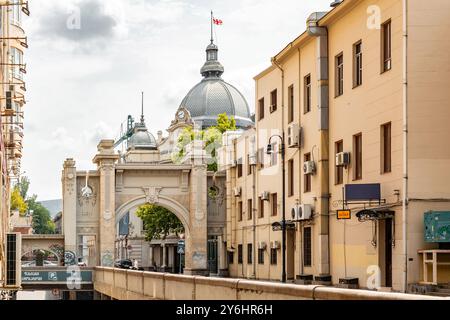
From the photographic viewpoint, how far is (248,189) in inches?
1993

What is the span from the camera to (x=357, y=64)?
108 feet

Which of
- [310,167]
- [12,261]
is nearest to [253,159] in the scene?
[310,167]

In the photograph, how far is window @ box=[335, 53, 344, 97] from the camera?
34.5 meters

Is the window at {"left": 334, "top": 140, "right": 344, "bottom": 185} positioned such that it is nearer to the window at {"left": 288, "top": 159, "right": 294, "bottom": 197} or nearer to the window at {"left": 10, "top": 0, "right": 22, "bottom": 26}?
the window at {"left": 288, "top": 159, "right": 294, "bottom": 197}

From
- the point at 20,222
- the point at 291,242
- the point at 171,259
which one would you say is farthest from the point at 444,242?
the point at 20,222

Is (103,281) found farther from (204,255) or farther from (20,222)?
(20,222)

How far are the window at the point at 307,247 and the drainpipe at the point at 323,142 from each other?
234 cm

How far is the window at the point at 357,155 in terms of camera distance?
3250 cm

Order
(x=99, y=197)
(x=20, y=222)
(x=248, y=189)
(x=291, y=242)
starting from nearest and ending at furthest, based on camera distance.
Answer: (x=291, y=242), (x=248, y=189), (x=99, y=197), (x=20, y=222)

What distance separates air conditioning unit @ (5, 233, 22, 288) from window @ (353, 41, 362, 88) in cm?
1162

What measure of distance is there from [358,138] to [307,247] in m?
7.50

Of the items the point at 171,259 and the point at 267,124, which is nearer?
the point at 267,124

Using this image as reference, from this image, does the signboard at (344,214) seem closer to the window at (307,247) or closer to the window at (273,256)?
the window at (307,247)
